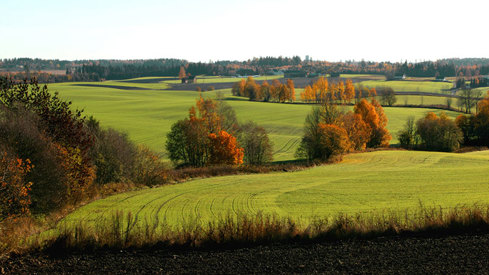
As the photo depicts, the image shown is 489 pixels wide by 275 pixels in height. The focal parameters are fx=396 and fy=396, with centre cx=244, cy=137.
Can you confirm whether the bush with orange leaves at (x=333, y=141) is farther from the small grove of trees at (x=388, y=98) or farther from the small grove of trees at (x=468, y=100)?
the small grove of trees at (x=388, y=98)

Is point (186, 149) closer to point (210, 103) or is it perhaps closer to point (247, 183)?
point (210, 103)

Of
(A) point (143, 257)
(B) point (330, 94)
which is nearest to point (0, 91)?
(A) point (143, 257)

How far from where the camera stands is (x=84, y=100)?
381ft

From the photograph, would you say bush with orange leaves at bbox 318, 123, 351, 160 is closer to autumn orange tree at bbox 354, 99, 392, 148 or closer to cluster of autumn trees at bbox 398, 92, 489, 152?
autumn orange tree at bbox 354, 99, 392, 148

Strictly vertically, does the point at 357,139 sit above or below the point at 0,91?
below

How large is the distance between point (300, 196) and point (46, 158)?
514 inches

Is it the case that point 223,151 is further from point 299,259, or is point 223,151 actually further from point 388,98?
point 388,98

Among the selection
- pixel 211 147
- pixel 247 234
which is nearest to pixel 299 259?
pixel 247 234

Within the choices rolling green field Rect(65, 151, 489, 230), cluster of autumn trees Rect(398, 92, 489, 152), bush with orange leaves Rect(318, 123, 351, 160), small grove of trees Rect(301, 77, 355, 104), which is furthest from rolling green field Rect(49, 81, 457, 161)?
rolling green field Rect(65, 151, 489, 230)

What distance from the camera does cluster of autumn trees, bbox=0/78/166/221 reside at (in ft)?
50.3

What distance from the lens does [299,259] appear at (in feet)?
28.0

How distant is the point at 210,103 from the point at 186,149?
12.2m

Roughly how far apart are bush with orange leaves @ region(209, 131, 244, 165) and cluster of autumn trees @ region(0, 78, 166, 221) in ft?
55.5

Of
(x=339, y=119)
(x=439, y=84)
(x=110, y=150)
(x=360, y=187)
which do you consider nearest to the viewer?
(x=360, y=187)
